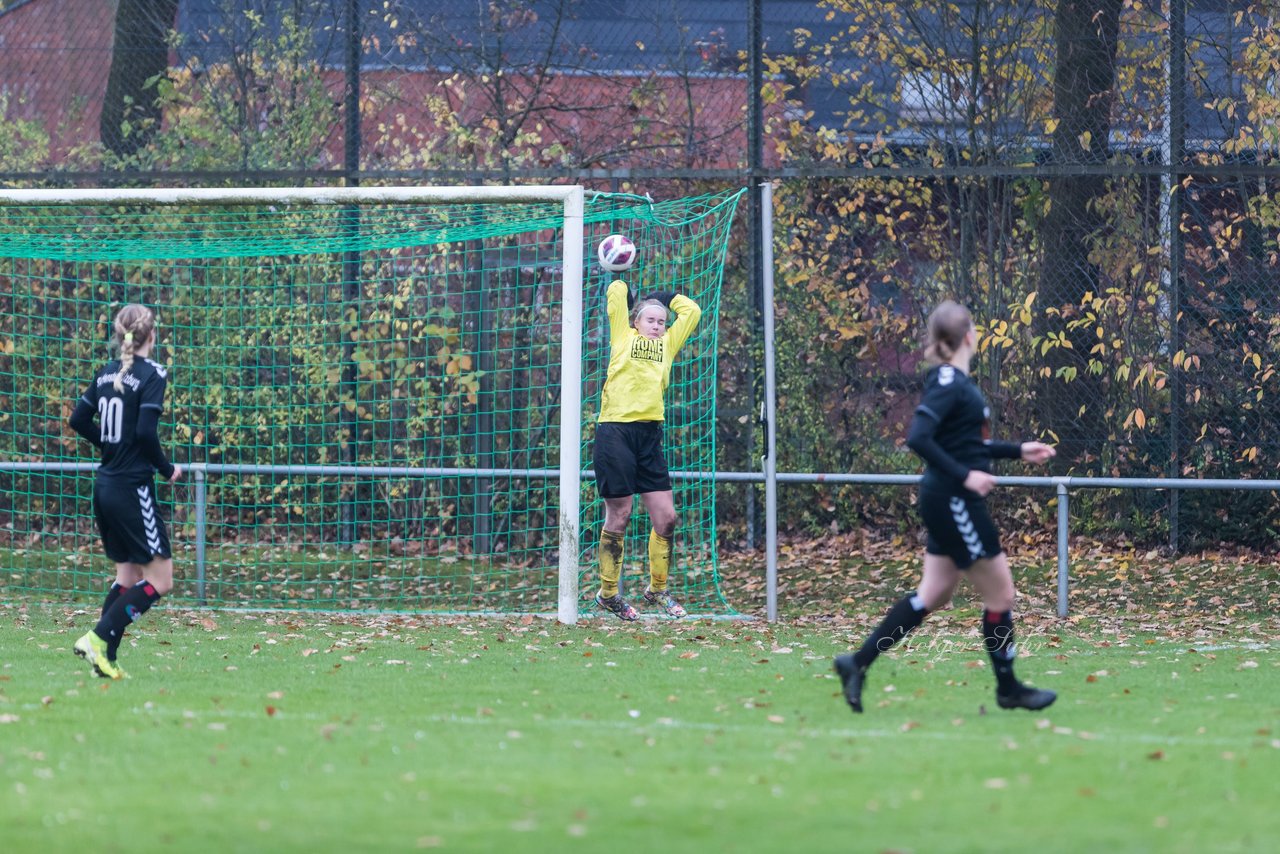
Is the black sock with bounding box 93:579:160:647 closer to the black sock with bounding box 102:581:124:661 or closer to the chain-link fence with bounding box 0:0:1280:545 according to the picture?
the black sock with bounding box 102:581:124:661

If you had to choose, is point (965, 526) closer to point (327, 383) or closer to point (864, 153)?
point (864, 153)

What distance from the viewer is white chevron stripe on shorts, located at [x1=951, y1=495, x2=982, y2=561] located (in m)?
6.64

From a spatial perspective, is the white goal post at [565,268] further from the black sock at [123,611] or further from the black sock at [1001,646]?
the black sock at [1001,646]

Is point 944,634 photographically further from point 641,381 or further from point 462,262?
point 462,262

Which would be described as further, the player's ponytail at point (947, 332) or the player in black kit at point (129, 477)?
the player in black kit at point (129, 477)

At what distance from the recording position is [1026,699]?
675 centimetres

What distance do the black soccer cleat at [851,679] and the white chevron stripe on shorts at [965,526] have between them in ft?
2.28

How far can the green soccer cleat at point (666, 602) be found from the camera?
10.6 metres

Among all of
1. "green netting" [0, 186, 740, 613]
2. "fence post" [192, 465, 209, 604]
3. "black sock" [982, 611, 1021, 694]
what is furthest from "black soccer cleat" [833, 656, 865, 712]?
"fence post" [192, 465, 209, 604]

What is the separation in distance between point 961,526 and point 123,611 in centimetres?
397

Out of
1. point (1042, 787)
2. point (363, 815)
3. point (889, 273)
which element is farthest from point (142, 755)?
point (889, 273)

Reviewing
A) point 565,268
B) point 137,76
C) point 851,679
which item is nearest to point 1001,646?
point 851,679

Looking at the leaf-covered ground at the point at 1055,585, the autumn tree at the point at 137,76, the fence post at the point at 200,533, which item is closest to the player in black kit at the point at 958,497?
the leaf-covered ground at the point at 1055,585

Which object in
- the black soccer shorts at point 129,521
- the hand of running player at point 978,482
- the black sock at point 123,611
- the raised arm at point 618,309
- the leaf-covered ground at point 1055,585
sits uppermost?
the raised arm at point 618,309
